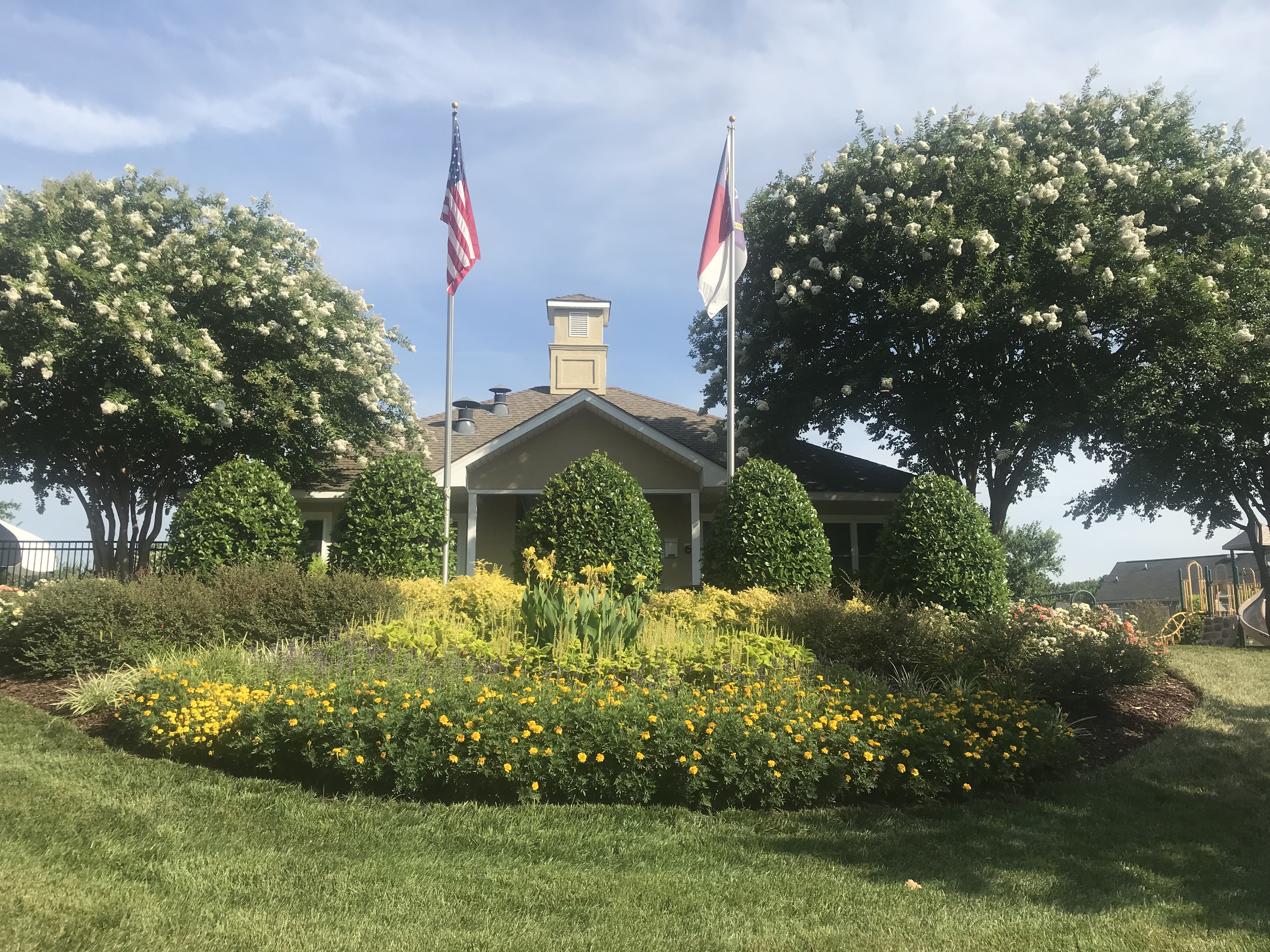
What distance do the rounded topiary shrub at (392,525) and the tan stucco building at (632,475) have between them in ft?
8.94

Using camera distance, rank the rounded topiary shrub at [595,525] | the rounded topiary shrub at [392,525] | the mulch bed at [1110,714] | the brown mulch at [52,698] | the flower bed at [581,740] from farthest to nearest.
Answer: the rounded topiary shrub at [595,525] < the rounded topiary shrub at [392,525] < the mulch bed at [1110,714] < the brown mulch at [52,698] < the flower bed at [581,740]

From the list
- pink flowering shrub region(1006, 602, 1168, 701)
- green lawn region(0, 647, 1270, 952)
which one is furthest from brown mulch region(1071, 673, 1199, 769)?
green lawn region(0, 647, 1270, 952)

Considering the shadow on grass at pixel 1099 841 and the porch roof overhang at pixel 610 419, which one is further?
the porch roof overhang at pixel 610 419

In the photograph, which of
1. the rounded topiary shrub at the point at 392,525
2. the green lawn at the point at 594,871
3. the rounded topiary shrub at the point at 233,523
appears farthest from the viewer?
the rounded topiary shrub at the point at 233,523

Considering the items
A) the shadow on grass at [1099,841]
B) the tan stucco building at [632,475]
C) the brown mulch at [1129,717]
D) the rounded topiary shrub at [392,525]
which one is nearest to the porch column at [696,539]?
the tan stucco building at [632,475]

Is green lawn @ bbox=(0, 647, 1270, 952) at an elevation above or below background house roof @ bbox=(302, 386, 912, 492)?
below

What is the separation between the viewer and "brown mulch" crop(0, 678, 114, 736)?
8.08 m

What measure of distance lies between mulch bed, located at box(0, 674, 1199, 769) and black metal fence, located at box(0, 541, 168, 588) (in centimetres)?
968

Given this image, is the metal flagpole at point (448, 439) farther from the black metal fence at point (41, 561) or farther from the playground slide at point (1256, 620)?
the playground slide at point (1256, 620)

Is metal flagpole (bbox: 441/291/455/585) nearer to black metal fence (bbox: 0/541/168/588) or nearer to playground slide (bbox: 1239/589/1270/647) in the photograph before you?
black metal fence (bbox: 0/541/168/588)

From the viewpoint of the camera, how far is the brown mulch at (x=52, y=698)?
8.08 metres

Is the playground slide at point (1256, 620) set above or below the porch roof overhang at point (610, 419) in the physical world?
below

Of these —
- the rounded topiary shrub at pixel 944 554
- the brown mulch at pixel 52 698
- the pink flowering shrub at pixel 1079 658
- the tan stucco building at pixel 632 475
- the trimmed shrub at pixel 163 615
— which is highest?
the tan stucco building at pixel 632 475

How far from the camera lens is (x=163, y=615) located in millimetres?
9961
